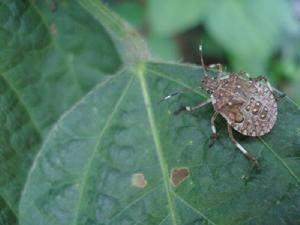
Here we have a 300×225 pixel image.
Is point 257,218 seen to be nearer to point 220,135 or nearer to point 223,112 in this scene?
point 220,135

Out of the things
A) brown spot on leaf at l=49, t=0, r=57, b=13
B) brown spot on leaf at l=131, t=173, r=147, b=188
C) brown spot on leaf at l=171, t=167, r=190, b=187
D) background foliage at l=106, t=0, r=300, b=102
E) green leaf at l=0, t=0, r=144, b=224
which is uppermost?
brown spot on leaf at l=49, t=0, r=57, b=13

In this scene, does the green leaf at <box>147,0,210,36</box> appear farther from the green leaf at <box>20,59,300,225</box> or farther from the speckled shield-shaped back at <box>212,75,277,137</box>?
the green leaf at <box>20,59,300,225</box>

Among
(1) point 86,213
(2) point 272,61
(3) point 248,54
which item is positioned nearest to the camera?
(1) point 86,213

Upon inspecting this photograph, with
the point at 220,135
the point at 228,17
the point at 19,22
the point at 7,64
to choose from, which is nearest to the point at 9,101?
the point at 7,64

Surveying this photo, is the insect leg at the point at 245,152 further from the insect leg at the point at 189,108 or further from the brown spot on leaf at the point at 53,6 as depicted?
the brown spot on leaf at the point at 53,6

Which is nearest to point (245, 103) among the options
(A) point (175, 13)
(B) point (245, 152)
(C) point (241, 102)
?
(C) point (241, 102)

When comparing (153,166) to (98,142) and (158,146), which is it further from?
(98,142)

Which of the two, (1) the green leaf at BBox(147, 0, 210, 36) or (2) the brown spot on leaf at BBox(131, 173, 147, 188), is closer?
(2) the brown spot on leaf at BBox(131, 173, 147, 188)

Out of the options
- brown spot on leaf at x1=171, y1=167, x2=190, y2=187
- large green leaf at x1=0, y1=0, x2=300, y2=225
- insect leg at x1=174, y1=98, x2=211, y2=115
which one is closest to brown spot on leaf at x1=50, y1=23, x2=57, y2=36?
large green leaf at x1=0, y1=0, x2=300, y2=225
